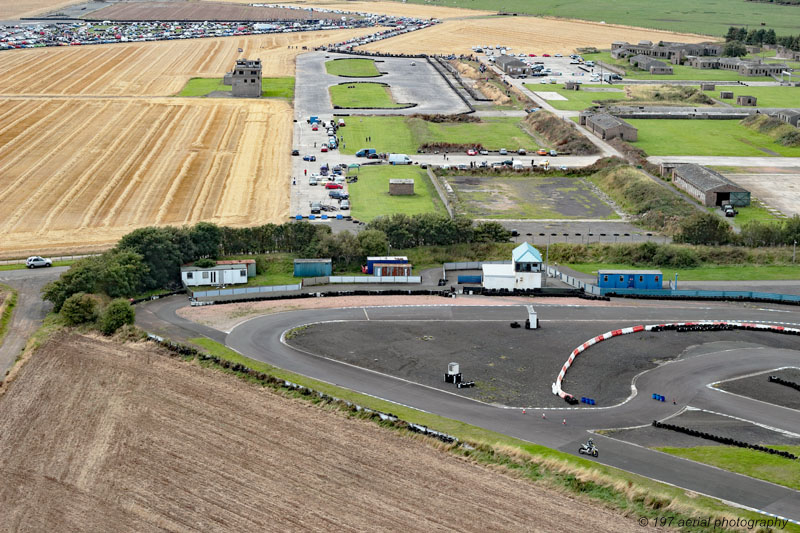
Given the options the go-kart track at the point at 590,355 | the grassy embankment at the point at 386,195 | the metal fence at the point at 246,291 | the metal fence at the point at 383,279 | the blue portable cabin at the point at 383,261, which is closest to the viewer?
the go-kart track at the point at 590,355

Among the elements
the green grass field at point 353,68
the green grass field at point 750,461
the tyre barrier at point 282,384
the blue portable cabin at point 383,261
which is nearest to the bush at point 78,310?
the tyre barrier at point 282,384

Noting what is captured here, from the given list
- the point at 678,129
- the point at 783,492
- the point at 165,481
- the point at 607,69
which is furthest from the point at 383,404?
the point at 607,69

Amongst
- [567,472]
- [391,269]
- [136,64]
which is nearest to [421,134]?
[391,269]

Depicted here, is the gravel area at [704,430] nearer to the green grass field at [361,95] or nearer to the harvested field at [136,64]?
the green grass field at [361,95]

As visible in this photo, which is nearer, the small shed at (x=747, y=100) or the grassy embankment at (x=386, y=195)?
the grassy embankment at (x=386, y=195)

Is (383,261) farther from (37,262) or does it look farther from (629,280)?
(37,262)

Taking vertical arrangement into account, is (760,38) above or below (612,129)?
above
